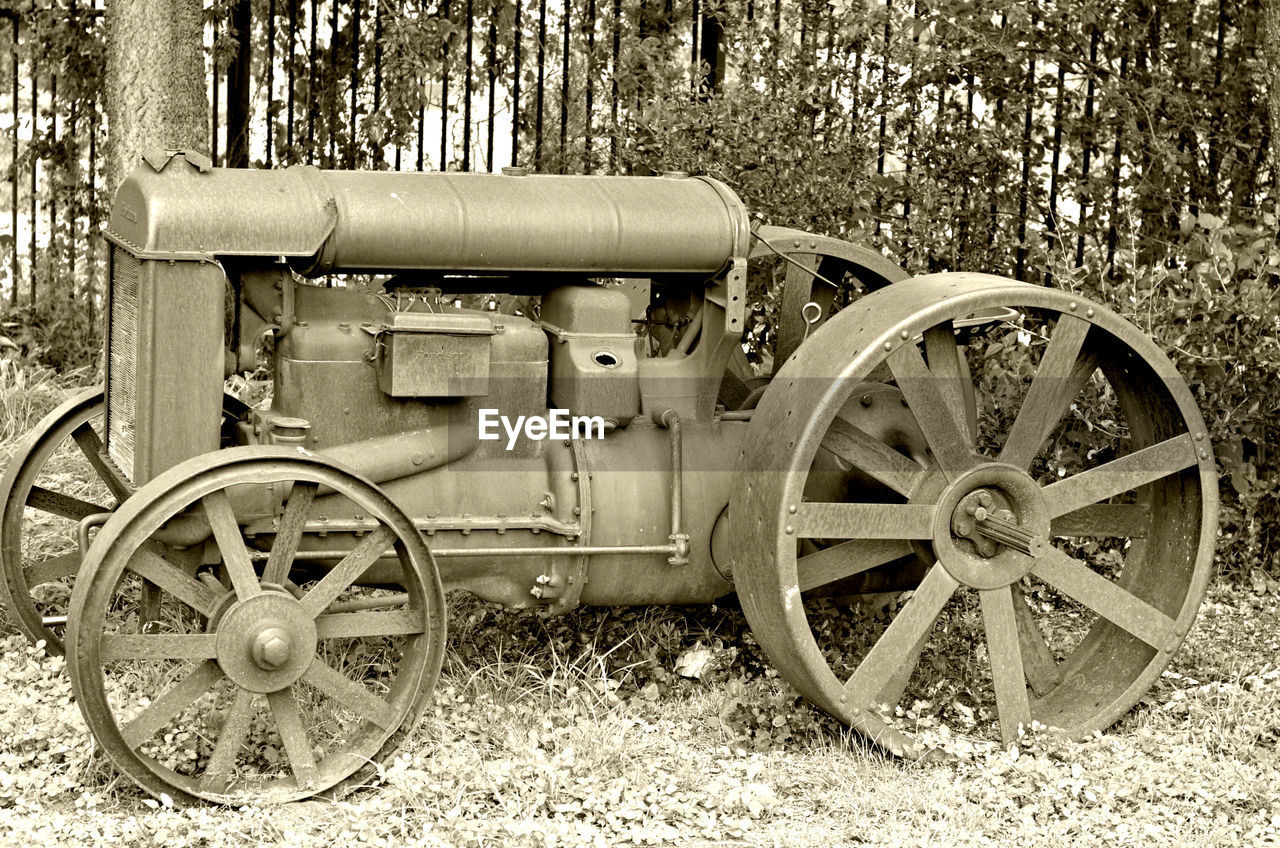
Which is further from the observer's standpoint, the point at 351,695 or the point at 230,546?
the point at 351,695

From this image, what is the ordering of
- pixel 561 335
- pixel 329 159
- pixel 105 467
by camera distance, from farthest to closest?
pixel 329 159 → pixel 105 467 → pixel 561 335

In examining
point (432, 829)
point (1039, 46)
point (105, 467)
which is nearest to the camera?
point (432, 829)

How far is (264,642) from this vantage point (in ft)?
12.8

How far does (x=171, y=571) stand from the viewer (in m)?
3.96

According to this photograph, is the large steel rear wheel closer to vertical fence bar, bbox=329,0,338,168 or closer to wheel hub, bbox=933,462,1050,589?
wheel hub, bbox=933,462,1050,589

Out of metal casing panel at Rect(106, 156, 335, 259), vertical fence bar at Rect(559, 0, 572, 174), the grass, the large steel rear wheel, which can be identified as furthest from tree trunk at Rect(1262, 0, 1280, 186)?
the large steel rear wheel

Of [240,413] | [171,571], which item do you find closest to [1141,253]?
[240,413]

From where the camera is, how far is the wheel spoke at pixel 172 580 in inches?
154

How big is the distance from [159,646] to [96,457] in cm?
139

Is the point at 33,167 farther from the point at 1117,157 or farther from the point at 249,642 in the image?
the point at 1117,157

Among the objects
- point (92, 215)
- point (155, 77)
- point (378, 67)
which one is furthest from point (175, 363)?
point (92, 215)

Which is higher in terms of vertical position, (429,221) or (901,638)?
→ (429,221)

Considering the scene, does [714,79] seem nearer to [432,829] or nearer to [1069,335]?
[1069,335]

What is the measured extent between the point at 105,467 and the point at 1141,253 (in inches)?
173
